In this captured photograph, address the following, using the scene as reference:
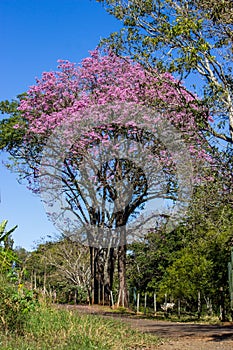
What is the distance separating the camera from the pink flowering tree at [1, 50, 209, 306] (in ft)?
51.8

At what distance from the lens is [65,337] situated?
6.27 m

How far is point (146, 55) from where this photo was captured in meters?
9.35

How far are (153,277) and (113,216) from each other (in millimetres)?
11698

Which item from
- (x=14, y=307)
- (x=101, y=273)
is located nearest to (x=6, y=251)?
(x=14, y=307)

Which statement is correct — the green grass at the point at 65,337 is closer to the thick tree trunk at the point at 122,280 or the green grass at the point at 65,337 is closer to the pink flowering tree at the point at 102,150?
the pink flowering tree at the point at 102,150

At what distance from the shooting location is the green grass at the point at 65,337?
5.84 meters

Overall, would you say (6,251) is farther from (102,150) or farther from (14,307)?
(102,150)

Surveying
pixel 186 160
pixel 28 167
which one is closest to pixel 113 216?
pixel 28 167

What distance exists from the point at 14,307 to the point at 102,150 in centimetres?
1046

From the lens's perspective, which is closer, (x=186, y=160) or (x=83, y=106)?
(x=186, y=160)

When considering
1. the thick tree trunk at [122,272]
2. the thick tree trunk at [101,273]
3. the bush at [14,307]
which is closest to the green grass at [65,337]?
the bush at [14,307]

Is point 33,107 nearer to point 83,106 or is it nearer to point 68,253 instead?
point 83,106

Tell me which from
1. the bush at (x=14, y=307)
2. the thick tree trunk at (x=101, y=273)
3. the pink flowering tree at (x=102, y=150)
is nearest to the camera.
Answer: the bush at (x=14, y=307)

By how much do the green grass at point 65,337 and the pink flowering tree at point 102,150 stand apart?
6646 mm
